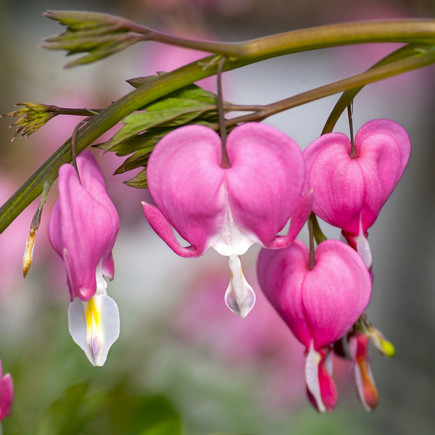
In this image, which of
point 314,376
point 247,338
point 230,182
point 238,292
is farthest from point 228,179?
point 247,338

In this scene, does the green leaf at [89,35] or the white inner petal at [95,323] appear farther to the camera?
the white inner petal at [95,323]

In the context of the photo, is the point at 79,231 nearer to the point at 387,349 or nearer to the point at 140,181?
the point at 140,181

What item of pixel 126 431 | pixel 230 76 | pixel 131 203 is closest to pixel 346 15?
pixel 230 76

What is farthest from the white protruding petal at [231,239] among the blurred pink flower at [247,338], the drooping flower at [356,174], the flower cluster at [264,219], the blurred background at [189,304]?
the blurred pink flower at [247,338]

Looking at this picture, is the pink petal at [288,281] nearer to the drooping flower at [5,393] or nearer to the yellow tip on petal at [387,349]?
the yellow tip on petal at [387,349]

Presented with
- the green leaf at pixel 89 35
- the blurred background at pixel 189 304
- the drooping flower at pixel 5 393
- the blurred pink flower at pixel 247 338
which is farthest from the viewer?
the blurred pink flower at pixel 247 338

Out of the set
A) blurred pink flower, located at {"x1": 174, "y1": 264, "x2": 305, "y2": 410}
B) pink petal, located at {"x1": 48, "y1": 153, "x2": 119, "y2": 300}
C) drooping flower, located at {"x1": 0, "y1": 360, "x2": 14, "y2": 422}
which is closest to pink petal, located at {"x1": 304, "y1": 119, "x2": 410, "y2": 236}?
pink petal, located at {"x1": 48, "y1": 153, "x2": 119, "y2": 300}

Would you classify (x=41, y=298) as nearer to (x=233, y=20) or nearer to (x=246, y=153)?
(x=246, y=153)
